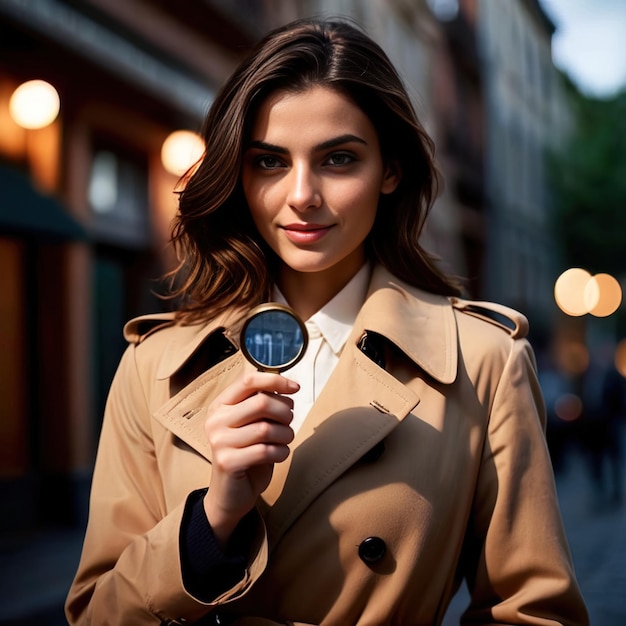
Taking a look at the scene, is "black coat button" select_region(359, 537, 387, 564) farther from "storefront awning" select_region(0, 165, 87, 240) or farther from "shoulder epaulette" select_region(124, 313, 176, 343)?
"storefront awning" select_region(0, 165, 87, 240)

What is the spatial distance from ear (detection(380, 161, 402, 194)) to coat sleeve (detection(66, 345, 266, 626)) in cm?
75

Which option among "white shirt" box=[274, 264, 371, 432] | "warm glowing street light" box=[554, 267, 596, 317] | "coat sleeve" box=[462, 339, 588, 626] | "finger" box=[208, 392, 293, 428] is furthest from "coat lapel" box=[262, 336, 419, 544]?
"warm glowing street light" box=[554, 267, 596, 317]

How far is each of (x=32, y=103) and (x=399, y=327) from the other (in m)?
7.69

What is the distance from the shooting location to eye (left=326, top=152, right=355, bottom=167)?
2.27 meters

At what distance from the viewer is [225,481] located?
1.96 meters

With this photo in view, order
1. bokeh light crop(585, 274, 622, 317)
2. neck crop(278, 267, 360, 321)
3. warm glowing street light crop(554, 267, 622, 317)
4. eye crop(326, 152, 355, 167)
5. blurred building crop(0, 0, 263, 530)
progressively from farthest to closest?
warm glowing street light crop(554, 267, 622, 317), bokeh light crop(585, 274, 622, 317), blurred building crop(0, 0, 263, 530), neck crop(278, 267, 360, 321), eye crop(326, 152, 355, 167)

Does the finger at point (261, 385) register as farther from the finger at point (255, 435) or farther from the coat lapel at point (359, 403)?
the coat lapel at point (359, 403)

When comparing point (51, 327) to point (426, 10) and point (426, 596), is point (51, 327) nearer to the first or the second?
point (426, 596)

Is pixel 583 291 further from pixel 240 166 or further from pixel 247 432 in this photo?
pixel 247 432

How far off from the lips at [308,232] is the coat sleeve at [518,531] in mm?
527

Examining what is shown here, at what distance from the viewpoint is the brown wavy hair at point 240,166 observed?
230 cm

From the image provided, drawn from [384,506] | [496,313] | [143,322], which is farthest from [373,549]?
[143,322]

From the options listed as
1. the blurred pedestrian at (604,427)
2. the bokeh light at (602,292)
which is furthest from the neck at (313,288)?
the bokeh light at (602,292)

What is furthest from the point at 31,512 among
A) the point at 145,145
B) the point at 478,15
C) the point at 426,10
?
the point at 478,15
